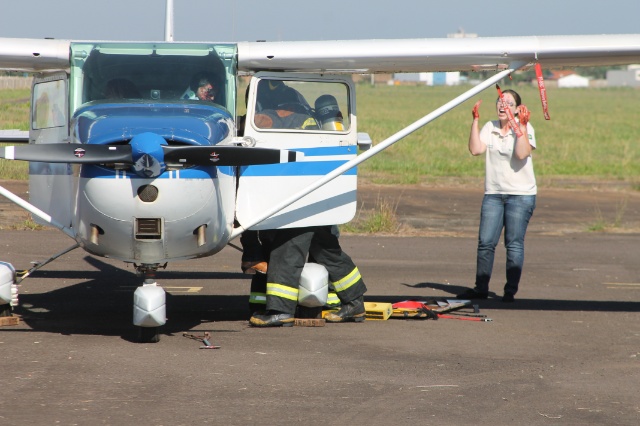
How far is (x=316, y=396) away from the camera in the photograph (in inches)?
247

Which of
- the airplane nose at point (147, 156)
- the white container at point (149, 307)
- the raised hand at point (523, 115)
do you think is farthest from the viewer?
the raised hand at point (523, 115)

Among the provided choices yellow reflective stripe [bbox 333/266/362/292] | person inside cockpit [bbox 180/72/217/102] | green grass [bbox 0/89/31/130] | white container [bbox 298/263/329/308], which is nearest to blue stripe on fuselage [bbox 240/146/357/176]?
person inside cockpit [bbox 180/72/217/102]

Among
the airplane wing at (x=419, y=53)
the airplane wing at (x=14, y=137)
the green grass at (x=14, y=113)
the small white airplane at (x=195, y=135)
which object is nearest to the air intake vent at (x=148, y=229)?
the small white airplane at (x=195, y=135)

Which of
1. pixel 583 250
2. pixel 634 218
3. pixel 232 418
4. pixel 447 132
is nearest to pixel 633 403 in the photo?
pixel 232 418

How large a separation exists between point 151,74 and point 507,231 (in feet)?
13.3

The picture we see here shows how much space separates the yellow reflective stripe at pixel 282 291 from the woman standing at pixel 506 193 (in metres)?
2.42

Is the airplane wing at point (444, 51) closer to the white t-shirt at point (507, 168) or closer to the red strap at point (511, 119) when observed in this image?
the red strap at point (511, 119)

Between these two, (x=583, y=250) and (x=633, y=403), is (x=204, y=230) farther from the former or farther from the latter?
(x=583, y=250)

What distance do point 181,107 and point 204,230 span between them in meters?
0.99

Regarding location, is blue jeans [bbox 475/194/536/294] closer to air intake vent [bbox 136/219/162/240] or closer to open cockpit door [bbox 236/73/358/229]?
open cockpit door [bbox 236/73/358/229]

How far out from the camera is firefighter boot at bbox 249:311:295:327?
8.55 metres

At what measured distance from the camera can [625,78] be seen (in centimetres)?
16988

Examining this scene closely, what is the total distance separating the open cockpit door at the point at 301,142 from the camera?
8547 millimetres

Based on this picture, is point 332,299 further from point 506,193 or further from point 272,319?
point 506,193
